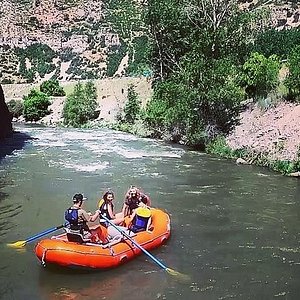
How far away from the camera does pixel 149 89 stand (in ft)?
170

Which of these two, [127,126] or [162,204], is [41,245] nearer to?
[162,204]

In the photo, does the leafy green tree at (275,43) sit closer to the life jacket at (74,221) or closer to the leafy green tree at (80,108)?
the leafy green tree at (80,108)

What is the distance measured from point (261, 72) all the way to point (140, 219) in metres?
18.3

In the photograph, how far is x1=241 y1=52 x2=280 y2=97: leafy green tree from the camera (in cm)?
2789

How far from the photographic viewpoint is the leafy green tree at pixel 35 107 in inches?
Answer: 2169

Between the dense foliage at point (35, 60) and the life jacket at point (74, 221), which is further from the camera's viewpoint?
the dense foliage at point (35, 60)

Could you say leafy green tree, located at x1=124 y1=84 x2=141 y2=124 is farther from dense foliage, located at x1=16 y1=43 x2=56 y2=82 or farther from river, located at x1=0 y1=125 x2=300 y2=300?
dense foliage, located at x1=16 y1=43 x2=56 y2=82

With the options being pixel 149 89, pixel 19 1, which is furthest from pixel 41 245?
pixel 19 1

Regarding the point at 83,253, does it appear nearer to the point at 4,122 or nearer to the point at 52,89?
the point at 4,122

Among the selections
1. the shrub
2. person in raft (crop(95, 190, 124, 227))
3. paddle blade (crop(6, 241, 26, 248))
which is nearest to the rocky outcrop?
the shrub

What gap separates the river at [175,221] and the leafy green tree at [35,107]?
28.8 m

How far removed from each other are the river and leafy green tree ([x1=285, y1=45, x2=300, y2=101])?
17.5ft

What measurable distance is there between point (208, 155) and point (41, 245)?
16770 mm

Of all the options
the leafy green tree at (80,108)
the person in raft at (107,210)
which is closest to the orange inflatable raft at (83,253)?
the person in raft at (107,210)
